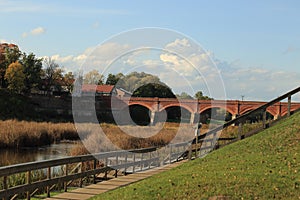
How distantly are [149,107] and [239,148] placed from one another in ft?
199

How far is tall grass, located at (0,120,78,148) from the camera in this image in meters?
35.1

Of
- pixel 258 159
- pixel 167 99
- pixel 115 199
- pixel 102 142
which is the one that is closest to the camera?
pixel 115 199

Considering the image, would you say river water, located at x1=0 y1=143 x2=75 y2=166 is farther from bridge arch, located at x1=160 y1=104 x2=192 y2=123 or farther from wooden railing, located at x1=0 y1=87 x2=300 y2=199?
bridge arch, located at x1=160 y1=104 x2=192 y2=123

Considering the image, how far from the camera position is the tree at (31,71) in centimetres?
9500

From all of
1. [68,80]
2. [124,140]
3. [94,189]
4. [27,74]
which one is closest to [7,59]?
[27,74]

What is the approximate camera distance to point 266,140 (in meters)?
16.6

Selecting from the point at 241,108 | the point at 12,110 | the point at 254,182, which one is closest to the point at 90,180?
the point at 254,182

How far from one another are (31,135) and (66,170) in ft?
83.1

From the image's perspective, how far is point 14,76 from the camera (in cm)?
8788

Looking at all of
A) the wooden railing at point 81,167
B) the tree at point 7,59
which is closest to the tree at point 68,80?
the tree at point 7,59

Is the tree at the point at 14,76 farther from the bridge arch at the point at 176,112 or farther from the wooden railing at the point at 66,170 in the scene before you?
the wooden railing at the point at 66,170

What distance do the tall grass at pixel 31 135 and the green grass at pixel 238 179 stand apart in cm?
2298

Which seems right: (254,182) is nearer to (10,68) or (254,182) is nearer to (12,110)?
(12,110)

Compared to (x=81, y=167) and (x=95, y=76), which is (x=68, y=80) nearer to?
(x=95, y=76)
